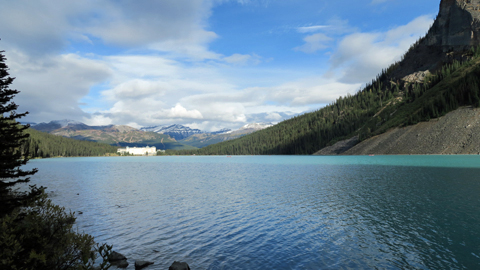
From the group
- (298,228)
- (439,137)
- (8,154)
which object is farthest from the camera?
(439,137)

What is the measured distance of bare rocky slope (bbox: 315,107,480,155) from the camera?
136 m

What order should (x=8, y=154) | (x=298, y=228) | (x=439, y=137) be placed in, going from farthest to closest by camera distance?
(x=439, y=137) → (x=298, y=228) → (x=8, y=154)

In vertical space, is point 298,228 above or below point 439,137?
below

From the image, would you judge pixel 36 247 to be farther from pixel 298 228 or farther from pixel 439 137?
pixel 439 137

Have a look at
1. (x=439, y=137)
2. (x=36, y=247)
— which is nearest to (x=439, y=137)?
(x=439, y=137)

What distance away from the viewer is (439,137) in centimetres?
14812

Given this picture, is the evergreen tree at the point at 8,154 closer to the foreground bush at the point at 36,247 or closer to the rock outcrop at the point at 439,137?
the foreground bush at the point at 36,247

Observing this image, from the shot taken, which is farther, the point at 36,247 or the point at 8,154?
the point at 8,154

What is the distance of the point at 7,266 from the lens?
10289mm

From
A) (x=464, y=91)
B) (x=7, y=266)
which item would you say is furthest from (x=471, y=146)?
(x=7, y=266)

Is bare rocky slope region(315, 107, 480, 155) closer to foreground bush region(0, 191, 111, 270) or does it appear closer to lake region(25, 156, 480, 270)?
lake region(25, 156, 480, 270)

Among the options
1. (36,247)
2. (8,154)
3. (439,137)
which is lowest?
(36,247)

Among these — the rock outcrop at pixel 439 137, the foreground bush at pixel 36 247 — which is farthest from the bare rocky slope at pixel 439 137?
the foreground bush at pixel 36 247

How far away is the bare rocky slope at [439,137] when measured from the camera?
5374 inches
